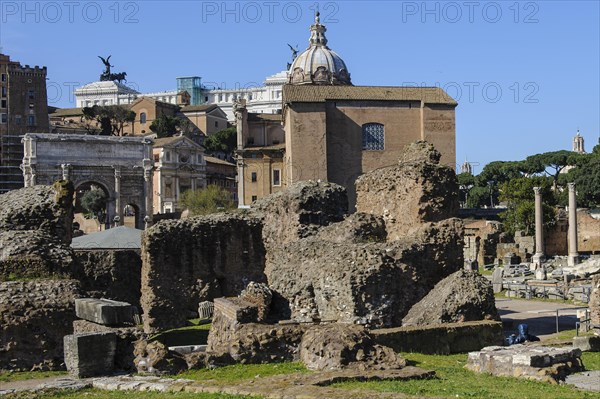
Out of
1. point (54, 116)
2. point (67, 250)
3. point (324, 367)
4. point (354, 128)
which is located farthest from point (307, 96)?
point (54, 116)

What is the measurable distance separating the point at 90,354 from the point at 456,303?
6.17 meters

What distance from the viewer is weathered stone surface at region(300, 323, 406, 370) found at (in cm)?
1155

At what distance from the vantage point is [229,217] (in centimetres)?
2166

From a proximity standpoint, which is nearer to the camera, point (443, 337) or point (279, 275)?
point (443, 337)

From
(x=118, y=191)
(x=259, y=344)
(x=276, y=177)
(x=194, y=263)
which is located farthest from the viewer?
(x=118, y=191)

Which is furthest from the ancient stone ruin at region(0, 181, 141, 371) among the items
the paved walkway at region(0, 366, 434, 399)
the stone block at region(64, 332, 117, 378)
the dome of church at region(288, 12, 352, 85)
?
the dome of church at region(288, 12, 352, 85)

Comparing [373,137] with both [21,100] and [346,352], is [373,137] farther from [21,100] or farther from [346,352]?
[346,352]

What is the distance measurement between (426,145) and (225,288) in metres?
5.82

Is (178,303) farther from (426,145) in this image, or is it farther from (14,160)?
(14,160)

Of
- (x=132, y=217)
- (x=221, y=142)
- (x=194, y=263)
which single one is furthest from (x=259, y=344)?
(x=221, y=142)

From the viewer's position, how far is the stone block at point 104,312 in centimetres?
1288

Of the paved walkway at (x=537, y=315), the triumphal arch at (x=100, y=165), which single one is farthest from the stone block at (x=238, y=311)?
the triumphal arch at (x=100, y=165)

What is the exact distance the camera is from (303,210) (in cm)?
2017

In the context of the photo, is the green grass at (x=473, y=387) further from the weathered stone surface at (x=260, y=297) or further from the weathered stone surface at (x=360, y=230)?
the weathered stone surface at (x=360, y=230)
